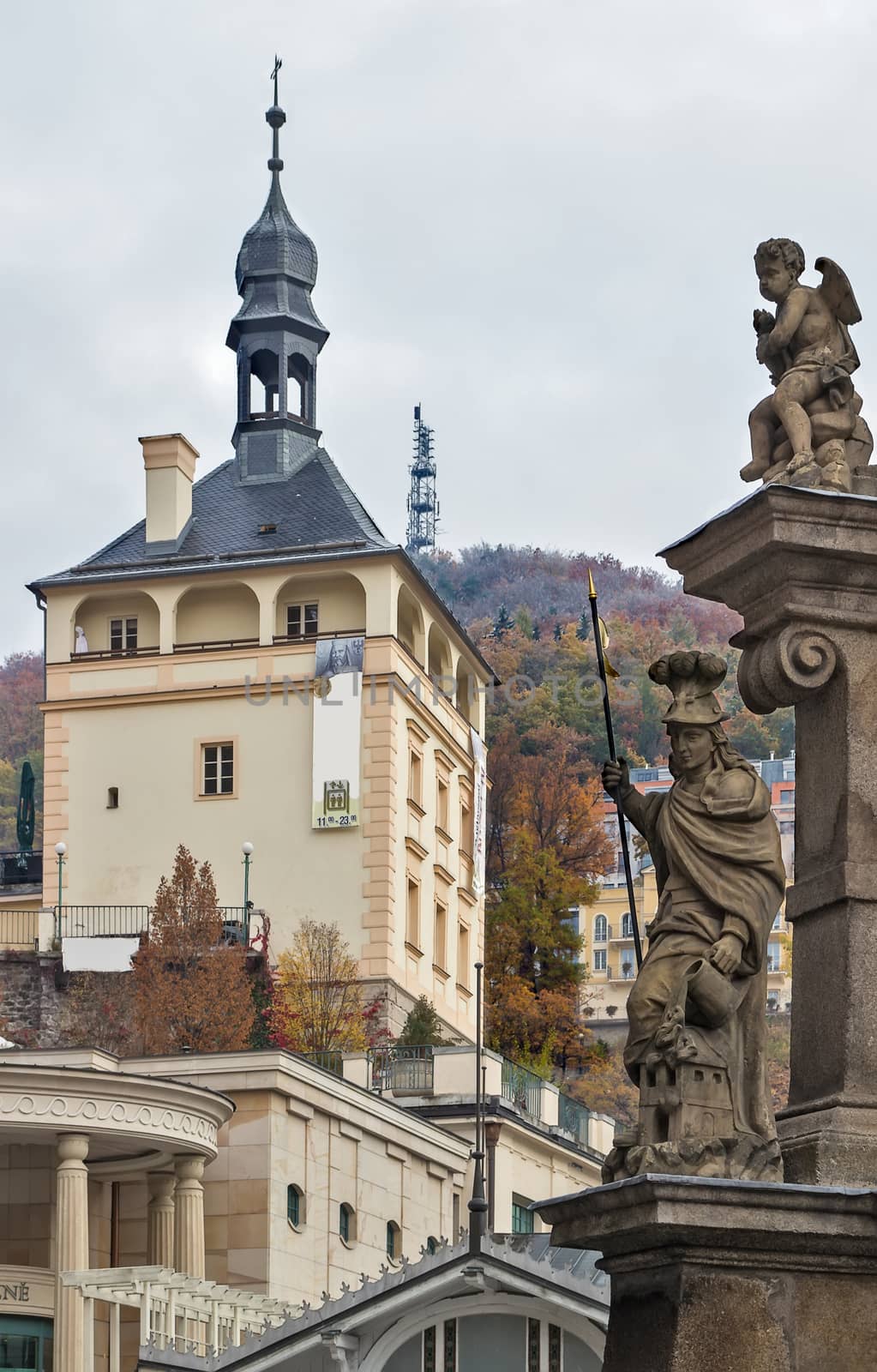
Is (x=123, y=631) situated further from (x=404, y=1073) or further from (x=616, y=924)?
(x=616, y=924)

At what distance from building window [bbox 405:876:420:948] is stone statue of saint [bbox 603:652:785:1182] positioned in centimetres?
7026

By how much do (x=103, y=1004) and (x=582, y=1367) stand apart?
38.7 m

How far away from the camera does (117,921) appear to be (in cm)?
8081

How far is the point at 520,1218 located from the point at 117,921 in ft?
70.0

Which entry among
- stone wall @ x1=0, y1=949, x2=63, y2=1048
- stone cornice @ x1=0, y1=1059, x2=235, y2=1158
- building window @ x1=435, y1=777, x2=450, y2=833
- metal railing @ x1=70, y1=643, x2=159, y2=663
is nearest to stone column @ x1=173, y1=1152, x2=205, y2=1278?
stone cornice @ x1=0, y1=1059, x2=235, y2=1158

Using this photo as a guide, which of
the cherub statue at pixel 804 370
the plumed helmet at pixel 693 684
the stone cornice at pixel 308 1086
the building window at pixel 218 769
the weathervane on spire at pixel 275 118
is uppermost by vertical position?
Answer: the weathervane on spire at pixel 275 118

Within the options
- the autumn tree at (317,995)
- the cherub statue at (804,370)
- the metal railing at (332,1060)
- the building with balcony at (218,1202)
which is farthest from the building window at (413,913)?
the cherub statue at (804,370)

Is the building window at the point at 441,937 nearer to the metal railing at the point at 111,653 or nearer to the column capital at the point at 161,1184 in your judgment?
the metal railing at the point at 111,653

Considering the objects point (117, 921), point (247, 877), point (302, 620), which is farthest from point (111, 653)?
point (117, 921)

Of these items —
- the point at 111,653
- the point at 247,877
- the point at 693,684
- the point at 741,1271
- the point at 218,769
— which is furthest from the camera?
the point at 111,653

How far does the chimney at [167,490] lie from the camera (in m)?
88.8

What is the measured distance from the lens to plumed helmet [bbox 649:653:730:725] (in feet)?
41.3

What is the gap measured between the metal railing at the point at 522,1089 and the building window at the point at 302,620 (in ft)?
73.0

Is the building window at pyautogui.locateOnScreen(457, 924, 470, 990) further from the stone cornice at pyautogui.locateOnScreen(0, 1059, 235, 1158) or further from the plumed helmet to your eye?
Answer: the plumed helmet
